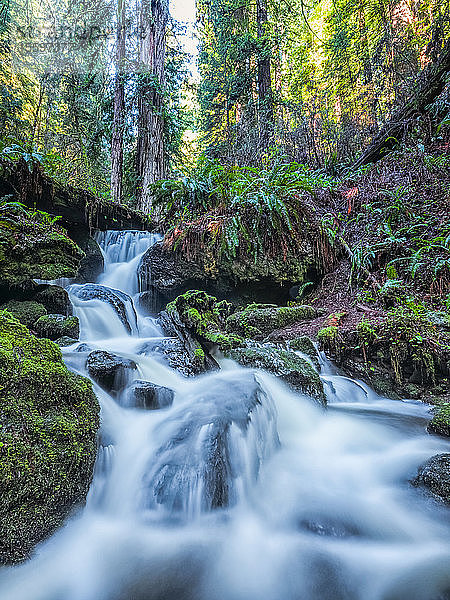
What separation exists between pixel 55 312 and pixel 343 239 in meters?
5.43

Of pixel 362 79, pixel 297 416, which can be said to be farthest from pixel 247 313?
pixel 362 79

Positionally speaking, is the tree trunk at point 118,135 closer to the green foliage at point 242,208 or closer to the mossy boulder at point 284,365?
the green foliage at point 242,208

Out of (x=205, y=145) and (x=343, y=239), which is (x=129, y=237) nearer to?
(x=343, y=239)

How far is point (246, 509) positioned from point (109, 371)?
173 cm

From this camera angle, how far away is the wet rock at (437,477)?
2.01 metres

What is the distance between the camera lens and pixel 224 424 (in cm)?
240

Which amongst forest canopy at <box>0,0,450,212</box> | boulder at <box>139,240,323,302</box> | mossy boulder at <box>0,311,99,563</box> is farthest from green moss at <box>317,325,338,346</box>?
forest canopy at <box>0,0,450,212</box>

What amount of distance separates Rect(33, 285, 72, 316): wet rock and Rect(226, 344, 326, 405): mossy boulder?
2.62 metres

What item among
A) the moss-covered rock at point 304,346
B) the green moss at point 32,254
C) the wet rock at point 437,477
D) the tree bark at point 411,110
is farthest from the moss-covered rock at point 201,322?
the tree bark at point 411,110

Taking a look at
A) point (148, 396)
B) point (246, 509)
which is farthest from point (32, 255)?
point (246, 509)

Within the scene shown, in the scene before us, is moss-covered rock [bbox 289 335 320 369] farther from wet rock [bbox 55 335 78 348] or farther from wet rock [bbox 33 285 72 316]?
wet rock [bbox 33 285 72 316]

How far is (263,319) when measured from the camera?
519 centimetres

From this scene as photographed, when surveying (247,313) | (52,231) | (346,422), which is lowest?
(346,422)

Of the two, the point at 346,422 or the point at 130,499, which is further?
the point at 346,422
